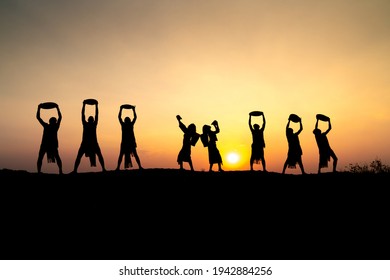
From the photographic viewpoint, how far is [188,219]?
25.7ft

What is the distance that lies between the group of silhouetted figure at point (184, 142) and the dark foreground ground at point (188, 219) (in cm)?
150

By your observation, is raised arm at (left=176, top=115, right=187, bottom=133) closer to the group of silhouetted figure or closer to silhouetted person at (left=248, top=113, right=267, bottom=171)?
the group of silhouetted figure

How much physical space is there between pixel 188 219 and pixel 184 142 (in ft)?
24.0

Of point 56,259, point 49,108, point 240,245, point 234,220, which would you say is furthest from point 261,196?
point 49,108

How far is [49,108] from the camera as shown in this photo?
38.9ft

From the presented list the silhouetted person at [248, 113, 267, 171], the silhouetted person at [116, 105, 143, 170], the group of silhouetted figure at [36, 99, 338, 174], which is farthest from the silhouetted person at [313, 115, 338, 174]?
the silhouetted person at [116, 105, 143, 170]

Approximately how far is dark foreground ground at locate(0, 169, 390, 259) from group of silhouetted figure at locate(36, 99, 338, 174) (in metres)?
1.50

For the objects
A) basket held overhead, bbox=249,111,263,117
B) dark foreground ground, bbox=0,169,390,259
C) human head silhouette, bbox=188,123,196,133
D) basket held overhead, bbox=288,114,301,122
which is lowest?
dark foreground ground, bbox=0,169,390,259

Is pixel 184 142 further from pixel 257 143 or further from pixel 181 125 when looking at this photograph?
pixel 257 143

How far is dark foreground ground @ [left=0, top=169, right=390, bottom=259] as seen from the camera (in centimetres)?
655

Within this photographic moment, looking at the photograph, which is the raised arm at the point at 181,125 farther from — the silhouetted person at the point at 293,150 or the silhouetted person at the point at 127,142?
the silhouetted person at the point at 293,150
